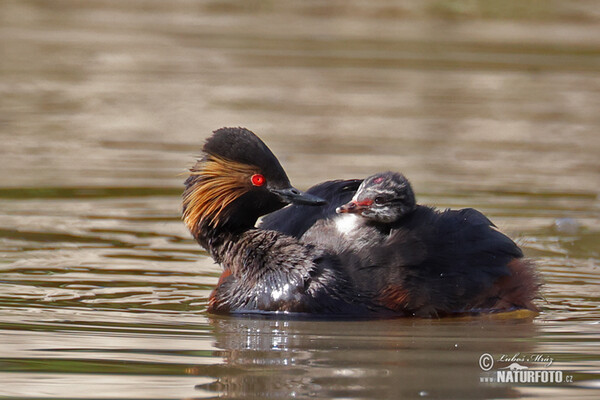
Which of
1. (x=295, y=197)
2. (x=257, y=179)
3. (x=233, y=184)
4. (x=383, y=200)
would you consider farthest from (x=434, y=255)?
(x=233, y=184)

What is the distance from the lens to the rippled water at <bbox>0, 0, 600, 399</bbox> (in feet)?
19.4

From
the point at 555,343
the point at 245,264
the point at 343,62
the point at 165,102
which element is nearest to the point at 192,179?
the point at 245,264

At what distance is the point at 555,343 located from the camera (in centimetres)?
649

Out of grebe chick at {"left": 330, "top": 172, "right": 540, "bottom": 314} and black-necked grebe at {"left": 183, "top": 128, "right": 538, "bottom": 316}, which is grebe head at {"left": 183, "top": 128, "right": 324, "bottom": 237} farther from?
grebe chick at {"left": 330, "top": 172, "right": 540, "bottom": 314}

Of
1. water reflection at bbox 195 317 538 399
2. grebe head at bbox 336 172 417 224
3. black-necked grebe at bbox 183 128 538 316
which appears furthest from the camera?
grebe head at bbox 336 172 417 224

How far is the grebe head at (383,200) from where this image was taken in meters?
7.17

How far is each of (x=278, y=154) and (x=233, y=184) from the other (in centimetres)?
531

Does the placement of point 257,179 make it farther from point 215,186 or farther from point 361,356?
point 361,356

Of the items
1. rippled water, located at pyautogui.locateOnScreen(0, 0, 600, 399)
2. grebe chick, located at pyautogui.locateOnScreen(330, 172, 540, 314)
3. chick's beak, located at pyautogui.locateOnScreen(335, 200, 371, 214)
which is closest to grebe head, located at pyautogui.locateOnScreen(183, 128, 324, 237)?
chick's beak, located at pyautogui.locateOnScreen(335, 200, 371, 214)

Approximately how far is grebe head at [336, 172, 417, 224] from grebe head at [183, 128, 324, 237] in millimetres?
243

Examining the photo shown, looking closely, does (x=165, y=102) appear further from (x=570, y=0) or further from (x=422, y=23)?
(x=570, y=0)

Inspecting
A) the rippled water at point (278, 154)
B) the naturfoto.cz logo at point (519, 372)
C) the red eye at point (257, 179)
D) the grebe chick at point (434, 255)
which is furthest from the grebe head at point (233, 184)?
the naturfoto.cz logo at point (519, 372)

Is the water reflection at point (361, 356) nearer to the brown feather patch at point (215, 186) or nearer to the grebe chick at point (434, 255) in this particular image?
the grebe chick at point (434, 255)

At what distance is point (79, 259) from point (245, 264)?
1.65m
